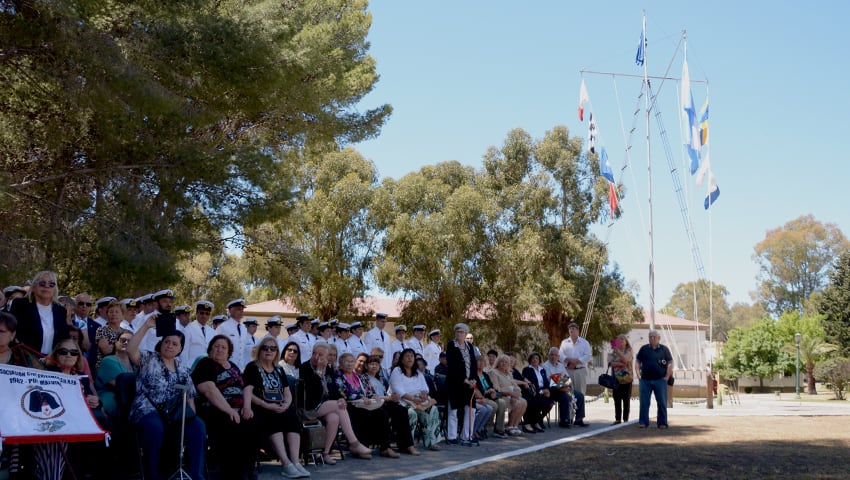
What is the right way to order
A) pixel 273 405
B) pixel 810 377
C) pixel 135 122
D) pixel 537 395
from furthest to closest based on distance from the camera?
pixel 810 377 → pixel 537 395 → pixel 135 122 → pixel 273 405

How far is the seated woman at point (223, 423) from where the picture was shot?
22.9 feet

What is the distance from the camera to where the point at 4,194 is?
9969mm

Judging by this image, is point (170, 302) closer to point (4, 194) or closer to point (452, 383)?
point (4, 194)

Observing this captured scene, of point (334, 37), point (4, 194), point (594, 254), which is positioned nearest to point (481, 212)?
point (594, 254)

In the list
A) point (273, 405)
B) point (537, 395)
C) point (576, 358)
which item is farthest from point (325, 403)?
point (576, 358)

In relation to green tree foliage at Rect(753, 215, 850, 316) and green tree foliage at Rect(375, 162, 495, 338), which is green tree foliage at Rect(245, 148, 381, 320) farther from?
green tree foliage at Rect(753, 215, 850, 316)

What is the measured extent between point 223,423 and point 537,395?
24.4 feet

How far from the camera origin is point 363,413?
30.9ft

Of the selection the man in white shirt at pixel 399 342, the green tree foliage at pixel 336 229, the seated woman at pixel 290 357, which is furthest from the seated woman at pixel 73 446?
the green tree foliage at pixel 336 229

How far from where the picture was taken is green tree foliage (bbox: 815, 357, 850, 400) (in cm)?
A: 3155

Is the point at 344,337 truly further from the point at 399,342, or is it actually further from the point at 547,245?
the point at 547,245

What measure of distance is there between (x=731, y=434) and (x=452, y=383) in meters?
4.53

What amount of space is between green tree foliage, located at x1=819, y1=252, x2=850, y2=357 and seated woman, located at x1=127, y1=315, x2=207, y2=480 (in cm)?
4077

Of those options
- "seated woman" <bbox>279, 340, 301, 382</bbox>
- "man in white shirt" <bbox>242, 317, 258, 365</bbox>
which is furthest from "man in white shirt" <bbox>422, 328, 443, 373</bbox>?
"seated woman" <bbox>279, 340, 301, 382</bbox>
